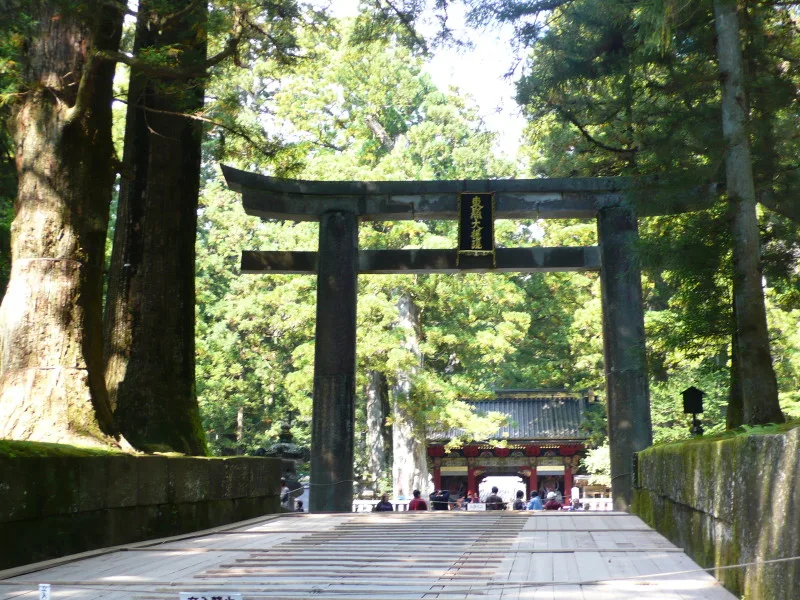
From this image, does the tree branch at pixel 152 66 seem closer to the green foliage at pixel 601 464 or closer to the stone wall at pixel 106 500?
the stone wall at pixel 106 500

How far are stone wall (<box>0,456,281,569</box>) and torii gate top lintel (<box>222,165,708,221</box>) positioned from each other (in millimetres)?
4733

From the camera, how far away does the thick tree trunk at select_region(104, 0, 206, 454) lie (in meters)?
8.46

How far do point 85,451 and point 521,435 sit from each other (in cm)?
1973

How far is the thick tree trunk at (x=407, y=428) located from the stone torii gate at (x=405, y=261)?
7075 millimetres

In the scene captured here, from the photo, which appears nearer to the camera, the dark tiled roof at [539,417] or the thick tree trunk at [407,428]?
the thick tree trunk at [407,428]

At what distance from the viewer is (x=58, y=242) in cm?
677

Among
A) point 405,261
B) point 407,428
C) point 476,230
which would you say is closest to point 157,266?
point 405,261

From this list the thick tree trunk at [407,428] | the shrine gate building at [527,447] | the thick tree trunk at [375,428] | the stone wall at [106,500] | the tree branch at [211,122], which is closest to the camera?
the stone wall at [106,500]

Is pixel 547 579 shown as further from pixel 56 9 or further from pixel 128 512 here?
pixel 56 9

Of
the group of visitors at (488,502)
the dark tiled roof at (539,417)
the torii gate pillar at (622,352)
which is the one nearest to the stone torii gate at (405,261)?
the torii gate pillar at (622,352)

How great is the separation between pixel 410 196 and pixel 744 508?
9.46 meters

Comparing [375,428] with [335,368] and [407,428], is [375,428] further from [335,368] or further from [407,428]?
[335,368]

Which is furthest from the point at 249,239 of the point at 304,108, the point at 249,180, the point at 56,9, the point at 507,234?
the point at 56,9

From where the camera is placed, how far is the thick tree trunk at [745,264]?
6.47 m
